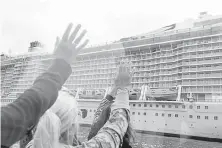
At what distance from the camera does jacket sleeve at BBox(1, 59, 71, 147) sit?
2.20ft

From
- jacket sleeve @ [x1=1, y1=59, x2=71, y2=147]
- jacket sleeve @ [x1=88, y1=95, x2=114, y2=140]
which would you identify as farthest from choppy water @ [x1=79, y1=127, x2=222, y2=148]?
jacket sleeve @ [x1=1, y1=59, x2=71, y2=147]

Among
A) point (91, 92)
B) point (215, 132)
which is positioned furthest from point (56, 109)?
point (91, 92)

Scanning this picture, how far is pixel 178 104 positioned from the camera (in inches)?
738

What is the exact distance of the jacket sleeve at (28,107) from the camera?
2.20ft

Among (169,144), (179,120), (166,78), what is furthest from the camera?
(166,78)

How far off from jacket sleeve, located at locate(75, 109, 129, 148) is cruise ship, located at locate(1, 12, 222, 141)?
1700 cm

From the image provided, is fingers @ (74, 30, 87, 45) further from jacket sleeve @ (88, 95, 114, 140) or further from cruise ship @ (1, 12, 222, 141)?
cruise ship @ (1, 12, 222, 141)

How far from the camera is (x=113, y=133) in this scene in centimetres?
116

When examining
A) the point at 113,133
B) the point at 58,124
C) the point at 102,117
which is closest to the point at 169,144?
the point at 102,117

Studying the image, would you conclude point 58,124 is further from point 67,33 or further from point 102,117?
point 102,117

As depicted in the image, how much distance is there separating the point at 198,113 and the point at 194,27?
8969 millimetres

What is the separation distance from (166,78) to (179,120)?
14.9ft

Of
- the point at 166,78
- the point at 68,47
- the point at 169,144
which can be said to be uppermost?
the point at 68,47

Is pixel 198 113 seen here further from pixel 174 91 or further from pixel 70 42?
pixel 70 42
